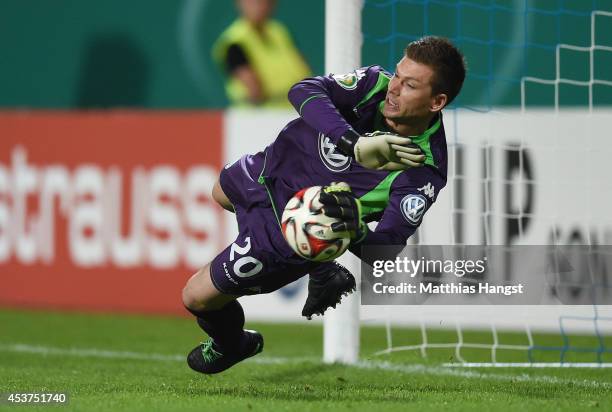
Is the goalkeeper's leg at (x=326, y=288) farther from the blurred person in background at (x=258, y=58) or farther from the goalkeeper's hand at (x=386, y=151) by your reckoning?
the blurred person in background at (x=258, y=58)

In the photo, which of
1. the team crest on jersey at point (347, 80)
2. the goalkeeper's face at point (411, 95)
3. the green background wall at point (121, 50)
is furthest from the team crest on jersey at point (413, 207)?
the green background wall at point (121, 50)

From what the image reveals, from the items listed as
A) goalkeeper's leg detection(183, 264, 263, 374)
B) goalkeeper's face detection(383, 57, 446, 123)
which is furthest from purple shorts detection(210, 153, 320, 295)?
goalkeeper's face detection(383, 57, 446, 123)

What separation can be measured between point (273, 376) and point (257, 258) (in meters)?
1.22

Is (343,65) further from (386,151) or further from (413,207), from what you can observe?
(386,151)

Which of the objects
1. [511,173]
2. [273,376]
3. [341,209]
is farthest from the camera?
[511,173]

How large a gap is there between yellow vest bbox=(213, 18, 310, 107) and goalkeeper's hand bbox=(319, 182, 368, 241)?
7.46m

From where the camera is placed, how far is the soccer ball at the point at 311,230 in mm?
5414

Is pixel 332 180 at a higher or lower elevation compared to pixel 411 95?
lower

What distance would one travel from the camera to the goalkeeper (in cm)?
567

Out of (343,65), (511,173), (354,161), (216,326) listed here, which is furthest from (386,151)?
(511,173)

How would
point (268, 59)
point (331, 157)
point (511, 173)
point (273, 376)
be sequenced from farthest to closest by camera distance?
1. point (268, 59)
2. point (511, 173)
3. point (273, 376)
4. point (331, 157)

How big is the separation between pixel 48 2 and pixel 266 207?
832 cm

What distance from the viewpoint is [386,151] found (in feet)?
17.4

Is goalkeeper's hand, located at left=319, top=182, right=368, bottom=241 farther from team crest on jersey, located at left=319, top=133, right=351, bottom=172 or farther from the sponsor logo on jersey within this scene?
team crest on jersey, located at left=319, top=133, right=351, bottom=172
